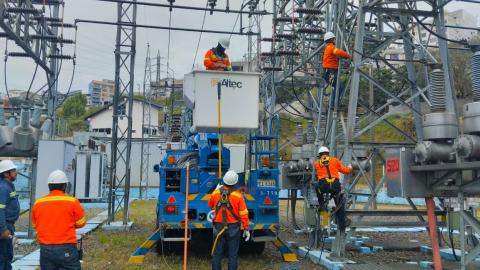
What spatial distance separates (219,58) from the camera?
1032 centimetres

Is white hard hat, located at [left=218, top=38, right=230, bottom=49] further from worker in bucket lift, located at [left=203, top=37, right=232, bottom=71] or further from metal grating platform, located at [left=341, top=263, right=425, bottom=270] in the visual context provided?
metal grating platform, located at [left=341, top=263, right=425, bottom=270]

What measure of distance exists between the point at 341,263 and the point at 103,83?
17584 cm

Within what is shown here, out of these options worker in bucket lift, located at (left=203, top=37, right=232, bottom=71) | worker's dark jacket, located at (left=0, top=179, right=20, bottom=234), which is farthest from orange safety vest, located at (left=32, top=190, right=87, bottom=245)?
worker in bucket lift, located at (left=203, top=37, right=232, bottom=71)

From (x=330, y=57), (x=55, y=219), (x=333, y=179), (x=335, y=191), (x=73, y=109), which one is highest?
(x=73, y=109)

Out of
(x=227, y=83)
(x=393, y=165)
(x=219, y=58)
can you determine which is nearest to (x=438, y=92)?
(x=393, y=165)

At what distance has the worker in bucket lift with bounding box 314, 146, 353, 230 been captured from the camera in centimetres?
962

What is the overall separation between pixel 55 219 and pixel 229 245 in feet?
9.37

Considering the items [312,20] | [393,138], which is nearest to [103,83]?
[393,138]

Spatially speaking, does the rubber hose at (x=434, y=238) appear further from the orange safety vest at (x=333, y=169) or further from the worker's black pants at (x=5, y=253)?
the worker's black pants at (x=5, y=253)

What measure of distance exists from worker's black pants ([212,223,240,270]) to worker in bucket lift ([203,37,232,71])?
373 centimetres

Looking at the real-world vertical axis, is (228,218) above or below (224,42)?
below

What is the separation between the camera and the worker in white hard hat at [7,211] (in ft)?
23.5

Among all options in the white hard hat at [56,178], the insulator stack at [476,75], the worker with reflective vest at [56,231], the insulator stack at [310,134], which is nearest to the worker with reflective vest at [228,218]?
the worker with reflective vest at [56,231]

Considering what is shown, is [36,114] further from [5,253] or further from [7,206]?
[5,253]
